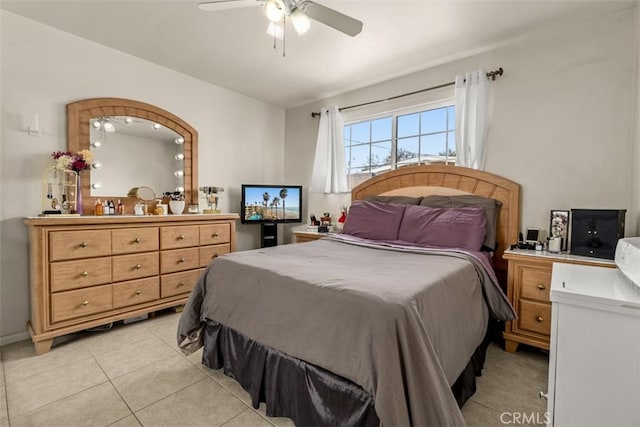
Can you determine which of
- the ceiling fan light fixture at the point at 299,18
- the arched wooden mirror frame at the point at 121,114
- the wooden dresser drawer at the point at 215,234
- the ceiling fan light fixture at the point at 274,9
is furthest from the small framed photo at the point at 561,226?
the arched wooden mirror frame at the point at 121,114

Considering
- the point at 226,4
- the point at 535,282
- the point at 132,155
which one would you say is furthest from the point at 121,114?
the point at 535,282

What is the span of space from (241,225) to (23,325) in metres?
2.28

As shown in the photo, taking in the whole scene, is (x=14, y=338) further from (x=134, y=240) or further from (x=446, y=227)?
(x=446, y=227)

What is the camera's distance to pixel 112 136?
2.92 metres

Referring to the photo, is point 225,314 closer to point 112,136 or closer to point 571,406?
point 571,406

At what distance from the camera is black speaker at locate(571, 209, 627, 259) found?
1.94 m

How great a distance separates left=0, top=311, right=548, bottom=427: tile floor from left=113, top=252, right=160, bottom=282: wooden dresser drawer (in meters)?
0.53

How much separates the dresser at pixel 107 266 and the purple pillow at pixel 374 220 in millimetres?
1493

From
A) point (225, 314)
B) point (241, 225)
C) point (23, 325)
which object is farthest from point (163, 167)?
point (225, 314)

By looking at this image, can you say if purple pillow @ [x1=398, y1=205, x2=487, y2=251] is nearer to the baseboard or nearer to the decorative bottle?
the decorative bottle

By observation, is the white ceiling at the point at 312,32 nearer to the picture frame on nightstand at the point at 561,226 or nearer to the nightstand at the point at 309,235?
the picture frame on nightstand at the point at 561,226

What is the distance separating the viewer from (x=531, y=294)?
2.12 meters

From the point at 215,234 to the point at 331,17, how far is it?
92.5 inches

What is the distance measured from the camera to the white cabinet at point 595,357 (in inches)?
37.5
